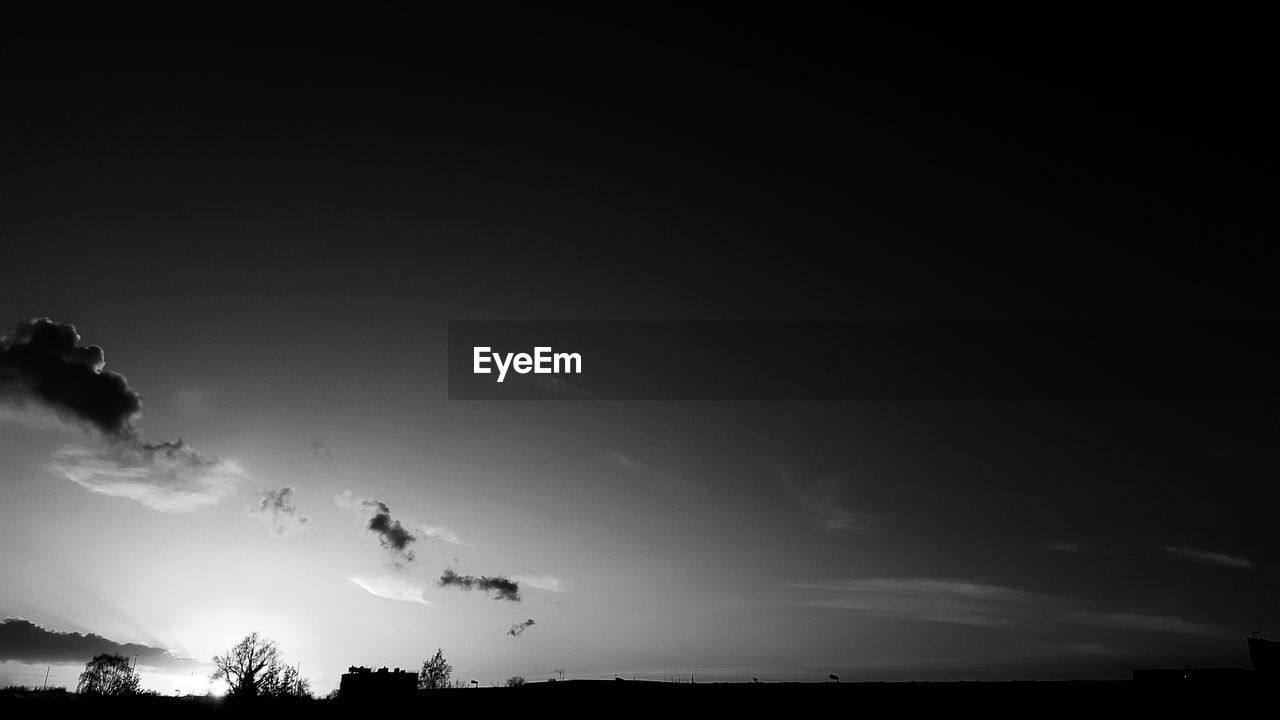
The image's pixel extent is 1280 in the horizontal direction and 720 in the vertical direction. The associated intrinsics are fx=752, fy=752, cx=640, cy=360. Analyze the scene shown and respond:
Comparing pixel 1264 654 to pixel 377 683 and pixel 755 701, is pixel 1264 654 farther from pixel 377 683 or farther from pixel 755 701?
pixel 377 683

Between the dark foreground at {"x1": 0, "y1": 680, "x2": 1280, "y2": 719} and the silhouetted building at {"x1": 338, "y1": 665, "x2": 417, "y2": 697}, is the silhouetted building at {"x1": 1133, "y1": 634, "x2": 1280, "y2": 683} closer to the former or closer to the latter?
the dark foreground at {"x1": 0, "y1": 680, "x2": 1280, "y2": 719}

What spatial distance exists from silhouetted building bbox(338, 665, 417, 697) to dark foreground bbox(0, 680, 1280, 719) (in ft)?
8.17

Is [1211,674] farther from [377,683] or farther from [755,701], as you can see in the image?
[377,683]

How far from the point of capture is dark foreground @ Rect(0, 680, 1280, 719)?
2234 inches

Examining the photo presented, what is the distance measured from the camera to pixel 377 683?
7469 centimetres

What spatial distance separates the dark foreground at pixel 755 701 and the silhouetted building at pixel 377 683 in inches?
98.1

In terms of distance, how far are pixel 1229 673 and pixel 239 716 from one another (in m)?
82.3

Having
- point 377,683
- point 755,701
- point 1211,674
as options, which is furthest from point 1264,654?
point 377,683

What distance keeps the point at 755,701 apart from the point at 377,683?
38.0m

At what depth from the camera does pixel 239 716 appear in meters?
64.7

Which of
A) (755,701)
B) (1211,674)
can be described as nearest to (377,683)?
(755,701)

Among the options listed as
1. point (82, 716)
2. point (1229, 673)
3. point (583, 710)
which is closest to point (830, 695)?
point (583, 710)

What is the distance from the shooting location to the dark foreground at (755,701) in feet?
186

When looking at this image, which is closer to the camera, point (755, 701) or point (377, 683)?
point (755, 701)
